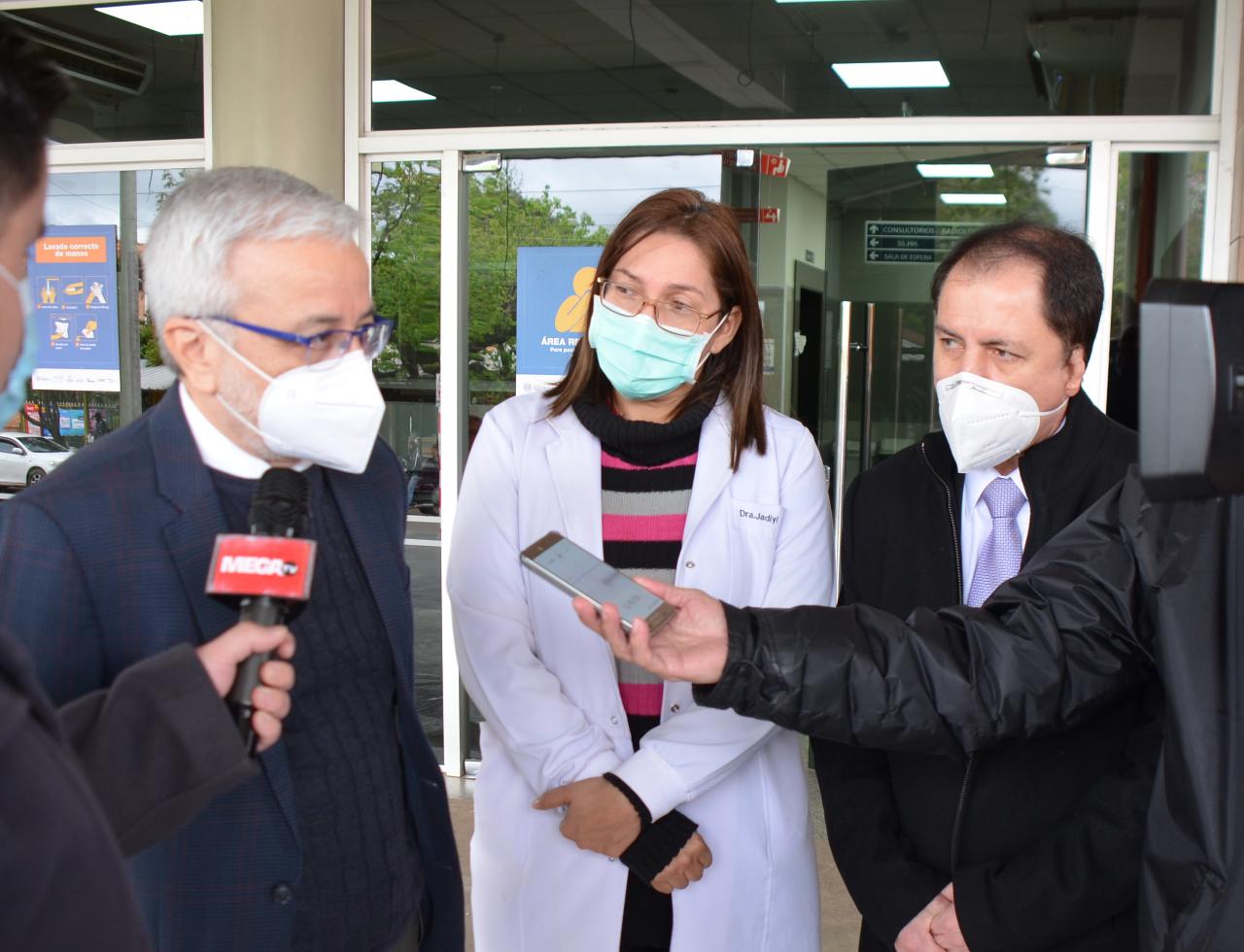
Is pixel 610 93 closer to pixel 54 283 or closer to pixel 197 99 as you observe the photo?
pixel 197 99

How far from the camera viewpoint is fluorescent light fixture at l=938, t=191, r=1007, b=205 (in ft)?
17.2

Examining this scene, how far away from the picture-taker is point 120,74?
4.96 meters

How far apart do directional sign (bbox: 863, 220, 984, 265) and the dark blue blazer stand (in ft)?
16.5

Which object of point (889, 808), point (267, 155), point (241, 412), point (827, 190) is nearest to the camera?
point (241, 412)

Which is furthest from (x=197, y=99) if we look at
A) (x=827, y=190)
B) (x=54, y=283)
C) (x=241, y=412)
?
(x=241, y=412)

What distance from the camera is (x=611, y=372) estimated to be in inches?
84.7

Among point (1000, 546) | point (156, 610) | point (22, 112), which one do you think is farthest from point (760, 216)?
point (22, 112)

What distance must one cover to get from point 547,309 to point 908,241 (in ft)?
8.07

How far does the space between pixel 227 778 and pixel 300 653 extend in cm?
34

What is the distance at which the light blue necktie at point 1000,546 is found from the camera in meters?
1.91

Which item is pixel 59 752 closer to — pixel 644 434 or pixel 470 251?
pixel 644 434

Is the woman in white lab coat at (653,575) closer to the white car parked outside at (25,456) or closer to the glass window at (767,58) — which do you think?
the glass window at (767,58)

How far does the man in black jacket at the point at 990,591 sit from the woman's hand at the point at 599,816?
1.20 ft

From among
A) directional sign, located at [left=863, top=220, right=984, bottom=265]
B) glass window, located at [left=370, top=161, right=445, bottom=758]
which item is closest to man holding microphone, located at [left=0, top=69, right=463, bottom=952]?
glass window, located at [left=370, top=161, right=445, bottom=758]
